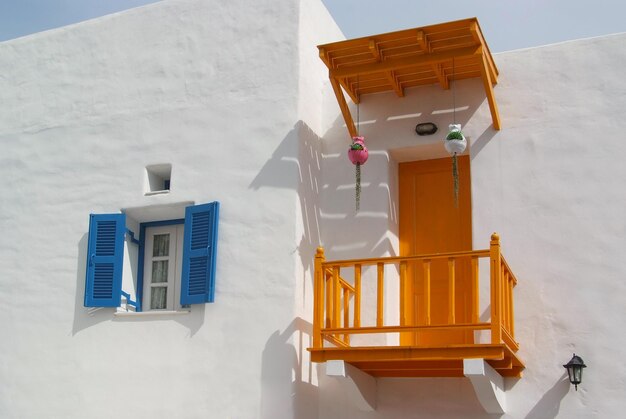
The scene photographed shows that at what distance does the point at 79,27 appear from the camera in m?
13.2

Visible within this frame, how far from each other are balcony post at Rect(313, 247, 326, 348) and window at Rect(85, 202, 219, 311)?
1.49 m

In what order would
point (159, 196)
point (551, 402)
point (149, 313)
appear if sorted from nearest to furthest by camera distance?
point (551, 402) < point (149, 313) < point (159, 196)

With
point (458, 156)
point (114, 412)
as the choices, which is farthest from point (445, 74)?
point (114, 412)

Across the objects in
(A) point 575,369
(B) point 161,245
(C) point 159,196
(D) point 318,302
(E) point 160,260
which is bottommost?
(A) point 575,369

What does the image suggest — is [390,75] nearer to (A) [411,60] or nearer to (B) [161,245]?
(A) [411,60]

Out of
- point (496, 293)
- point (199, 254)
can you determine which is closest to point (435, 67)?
point (496, 293)

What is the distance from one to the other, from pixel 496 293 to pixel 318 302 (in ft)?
5.96

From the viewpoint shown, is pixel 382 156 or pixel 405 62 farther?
pixel 382 156

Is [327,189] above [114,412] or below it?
above

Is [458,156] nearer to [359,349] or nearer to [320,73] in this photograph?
[320,73]

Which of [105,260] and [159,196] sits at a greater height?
[159,196]

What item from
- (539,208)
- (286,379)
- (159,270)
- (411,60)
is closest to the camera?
(286,379)

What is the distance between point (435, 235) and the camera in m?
11.6

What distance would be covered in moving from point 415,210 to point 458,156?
80cm
